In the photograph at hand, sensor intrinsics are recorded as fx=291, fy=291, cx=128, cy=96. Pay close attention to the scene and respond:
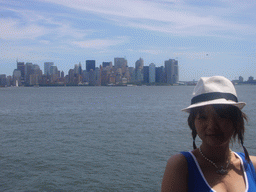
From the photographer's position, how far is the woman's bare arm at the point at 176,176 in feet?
5.63

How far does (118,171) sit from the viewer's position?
1366cm

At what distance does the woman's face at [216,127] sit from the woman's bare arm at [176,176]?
232 millimetres

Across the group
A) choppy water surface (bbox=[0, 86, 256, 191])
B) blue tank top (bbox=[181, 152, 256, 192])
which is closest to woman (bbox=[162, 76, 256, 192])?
blue tank top (bbox=[181, 152, 256, 192])

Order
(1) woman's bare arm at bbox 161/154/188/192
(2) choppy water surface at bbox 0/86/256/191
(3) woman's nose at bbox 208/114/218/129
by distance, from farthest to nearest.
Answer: (2) choppy water surface at bbox 0/86/256/191
(3) woman's nose at bbox 208/114/218/129
(1) woman's bare arm at bbox 161/154/188/192

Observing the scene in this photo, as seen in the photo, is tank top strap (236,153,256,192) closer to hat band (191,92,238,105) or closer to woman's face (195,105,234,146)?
woman's face (195,105,234,146)

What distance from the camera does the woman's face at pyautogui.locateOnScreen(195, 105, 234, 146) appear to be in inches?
71.7

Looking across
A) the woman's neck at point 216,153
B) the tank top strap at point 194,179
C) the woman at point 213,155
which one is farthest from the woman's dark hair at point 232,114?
the tank top strap at point 194,179

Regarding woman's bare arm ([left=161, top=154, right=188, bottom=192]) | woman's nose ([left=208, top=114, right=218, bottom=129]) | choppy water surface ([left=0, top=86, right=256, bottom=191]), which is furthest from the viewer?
choppy water surface ([left=0, top=86, right=256, bottom=191])

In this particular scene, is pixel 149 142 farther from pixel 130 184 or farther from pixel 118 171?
pixel 130 184

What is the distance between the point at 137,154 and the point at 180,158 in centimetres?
1510

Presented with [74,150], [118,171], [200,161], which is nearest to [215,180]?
[200,161]

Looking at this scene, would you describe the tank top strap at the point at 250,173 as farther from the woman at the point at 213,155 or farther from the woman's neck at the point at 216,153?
the woman's neck at the point at 216,153

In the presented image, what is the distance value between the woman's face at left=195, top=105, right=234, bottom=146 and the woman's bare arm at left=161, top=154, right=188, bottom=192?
0.23m

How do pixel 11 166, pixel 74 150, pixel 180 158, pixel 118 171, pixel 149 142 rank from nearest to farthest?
1. pixel 180 158
2. pixel 118 171
3. pixel 11 166
4. pixel 74 150
5. pixel 149 142
